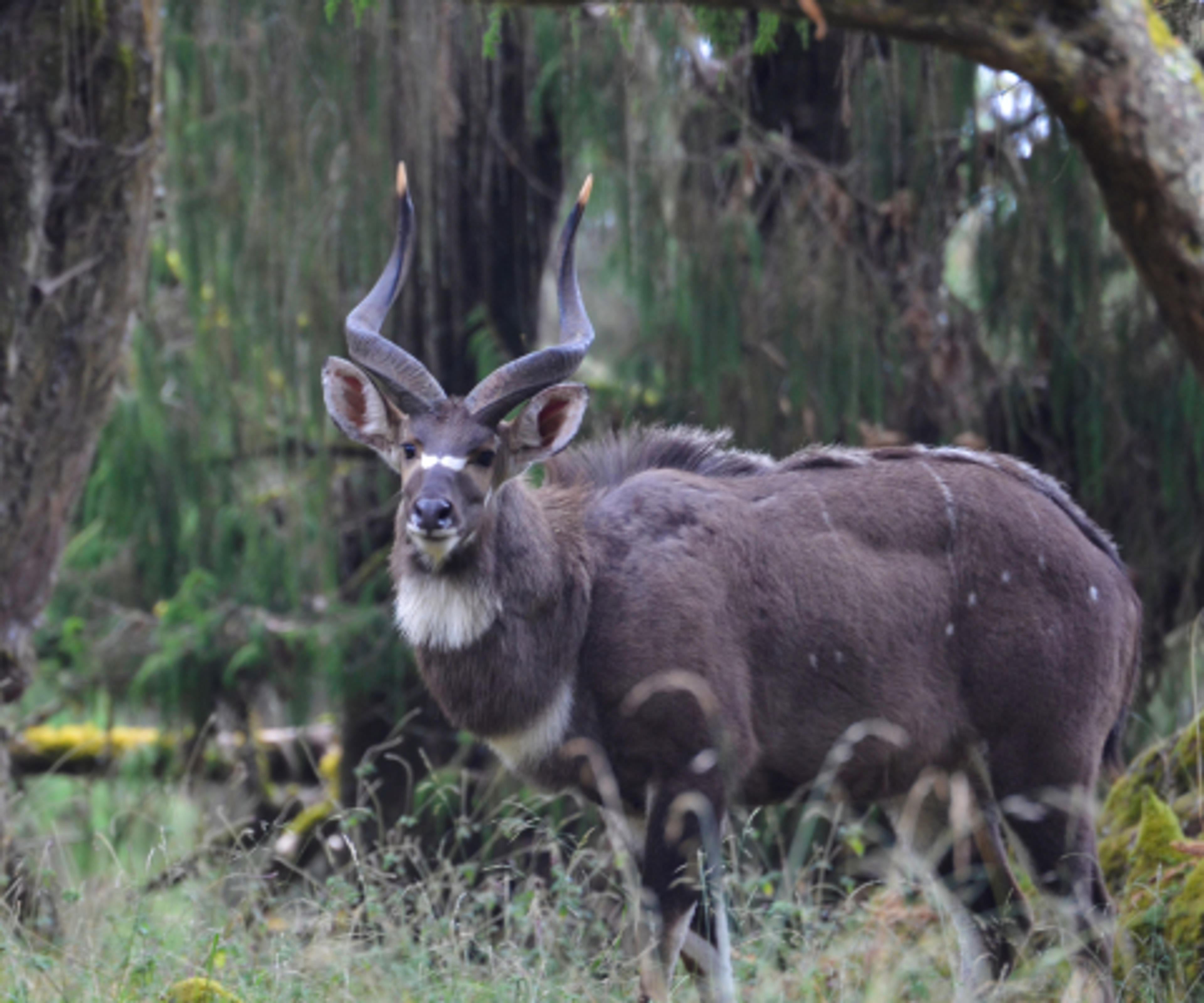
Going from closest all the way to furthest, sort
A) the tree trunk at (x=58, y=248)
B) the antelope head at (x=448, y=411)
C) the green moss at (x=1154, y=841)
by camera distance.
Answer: the antelope head at (x=448, y=411) → the green moss at (x=1154, y=841) → the tree trunk at (x=58, y=248)

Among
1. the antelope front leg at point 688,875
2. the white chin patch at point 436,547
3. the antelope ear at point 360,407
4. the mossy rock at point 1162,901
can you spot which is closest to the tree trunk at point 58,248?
the antelope ear at point 360,407

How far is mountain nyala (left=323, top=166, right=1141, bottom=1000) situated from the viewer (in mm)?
4512

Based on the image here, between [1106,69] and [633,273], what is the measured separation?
3850 millimetres

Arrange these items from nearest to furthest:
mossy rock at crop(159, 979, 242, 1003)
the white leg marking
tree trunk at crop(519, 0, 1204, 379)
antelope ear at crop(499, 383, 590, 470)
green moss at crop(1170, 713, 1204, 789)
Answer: tree trunk at crop(519, 0, 1204, 379) → mossy rock at crop(159, 979, 242, 1003) → the white leg marking → antelope ear at crop(499, 383, 590, 470) → green moss at crop(1170, 713, 1204, 789)

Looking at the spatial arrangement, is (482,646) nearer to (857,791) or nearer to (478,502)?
(478,502)

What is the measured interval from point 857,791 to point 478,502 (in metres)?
1.55

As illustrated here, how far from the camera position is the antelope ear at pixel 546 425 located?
4.79 m

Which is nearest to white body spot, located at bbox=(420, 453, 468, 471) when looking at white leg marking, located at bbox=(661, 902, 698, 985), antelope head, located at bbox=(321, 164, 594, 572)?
antelope head, located at bbox=(321, 164, 594, 572)

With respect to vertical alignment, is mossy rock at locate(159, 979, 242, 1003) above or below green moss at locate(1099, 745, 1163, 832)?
above

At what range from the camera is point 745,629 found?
4781 mm

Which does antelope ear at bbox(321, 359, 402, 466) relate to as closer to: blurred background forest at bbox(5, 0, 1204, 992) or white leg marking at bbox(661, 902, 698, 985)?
blurred background forest at bbox(5, 0, 1204, 992)

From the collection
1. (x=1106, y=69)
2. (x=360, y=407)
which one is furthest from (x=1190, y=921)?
(x=360, y=407)

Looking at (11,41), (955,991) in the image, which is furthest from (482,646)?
(11,41)

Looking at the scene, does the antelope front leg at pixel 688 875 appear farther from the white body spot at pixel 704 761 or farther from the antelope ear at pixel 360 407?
the antelope ear at pixel 360 407
